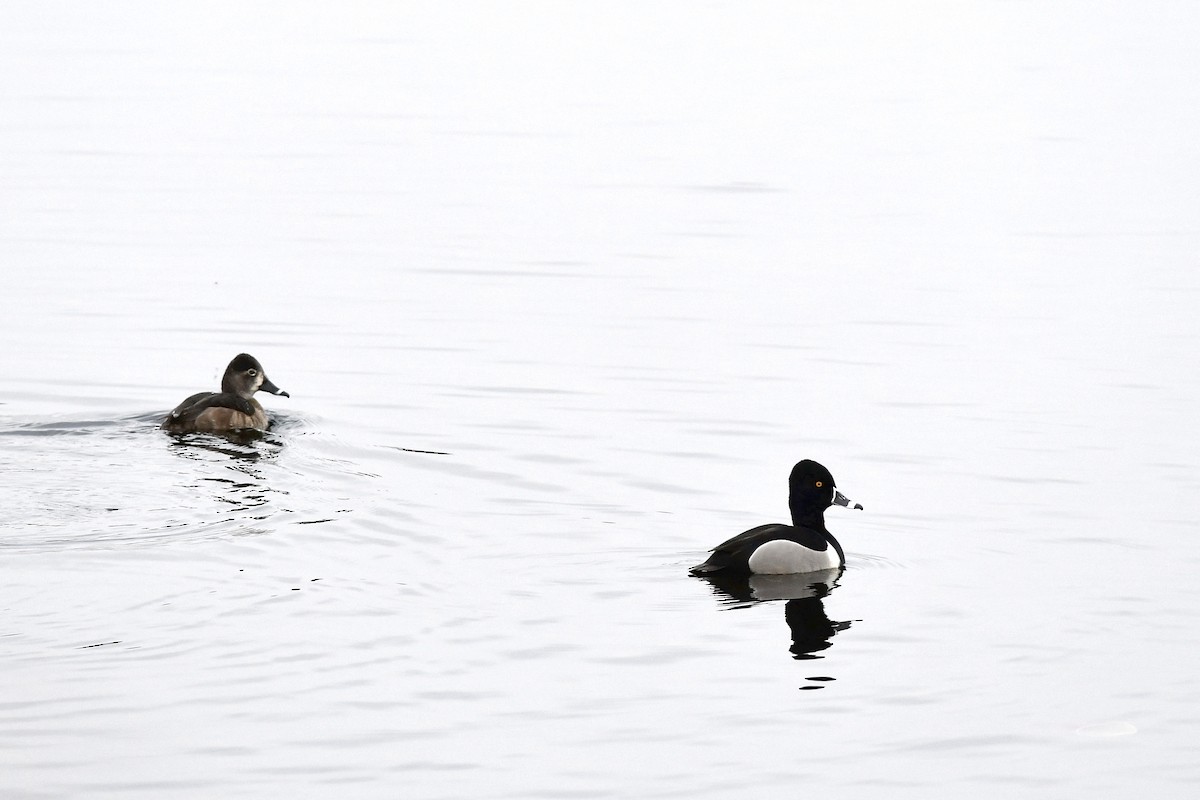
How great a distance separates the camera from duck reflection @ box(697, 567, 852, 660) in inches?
425

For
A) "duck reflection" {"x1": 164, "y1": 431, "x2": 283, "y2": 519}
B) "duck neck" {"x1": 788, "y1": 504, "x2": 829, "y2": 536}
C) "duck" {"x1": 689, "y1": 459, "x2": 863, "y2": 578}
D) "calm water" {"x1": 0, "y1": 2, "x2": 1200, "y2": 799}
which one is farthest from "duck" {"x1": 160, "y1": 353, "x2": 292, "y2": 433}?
"duck neck" {"x1": 788, "y1": 504, "x2": 829, "y2": 536}

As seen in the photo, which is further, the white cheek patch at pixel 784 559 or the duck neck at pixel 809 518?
the duck neck at pixel 809 518

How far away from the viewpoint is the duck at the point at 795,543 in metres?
11.9

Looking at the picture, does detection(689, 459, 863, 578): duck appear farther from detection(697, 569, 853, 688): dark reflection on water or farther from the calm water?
the calm water

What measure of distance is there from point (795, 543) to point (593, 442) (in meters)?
3.50

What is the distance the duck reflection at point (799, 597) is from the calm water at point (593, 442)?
50 millimetres

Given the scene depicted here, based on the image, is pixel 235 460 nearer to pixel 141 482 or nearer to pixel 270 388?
pixel 141 482

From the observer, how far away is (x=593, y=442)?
50.5ft

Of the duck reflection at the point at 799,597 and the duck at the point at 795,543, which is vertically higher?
the duck at the point at 795,543

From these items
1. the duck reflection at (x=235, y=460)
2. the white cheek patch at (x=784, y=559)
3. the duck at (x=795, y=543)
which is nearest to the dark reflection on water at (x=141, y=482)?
the duck reflection at (x=235, y=460)

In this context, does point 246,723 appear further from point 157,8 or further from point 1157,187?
point 157,8

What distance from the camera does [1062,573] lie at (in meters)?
12.4

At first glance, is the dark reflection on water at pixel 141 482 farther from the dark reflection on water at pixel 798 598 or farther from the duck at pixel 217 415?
the dark reflection on water at pixel 798 598

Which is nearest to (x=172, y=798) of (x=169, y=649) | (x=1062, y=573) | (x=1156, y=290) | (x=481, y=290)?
(x=169, y=649)
